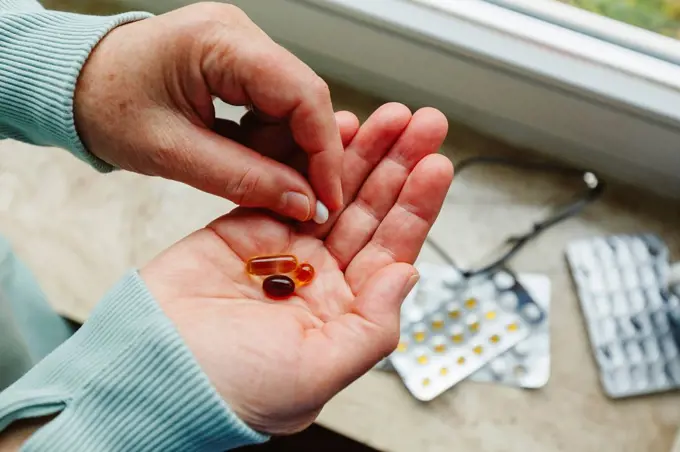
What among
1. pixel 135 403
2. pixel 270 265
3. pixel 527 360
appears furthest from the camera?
pixel 527 360

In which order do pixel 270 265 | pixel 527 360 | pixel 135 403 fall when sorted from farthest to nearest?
pixel 527 360 → pixel 270 265 → pixel 135 403

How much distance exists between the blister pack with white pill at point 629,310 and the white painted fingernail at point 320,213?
0.37 meters

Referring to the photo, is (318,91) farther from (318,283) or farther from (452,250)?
(452,250)

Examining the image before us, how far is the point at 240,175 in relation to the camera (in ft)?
2.04

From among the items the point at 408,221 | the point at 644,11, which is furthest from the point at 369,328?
the point at 644,11

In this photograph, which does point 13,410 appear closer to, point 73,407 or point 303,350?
point 73,407

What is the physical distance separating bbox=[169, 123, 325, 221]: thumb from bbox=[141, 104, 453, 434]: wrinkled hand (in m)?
0.04

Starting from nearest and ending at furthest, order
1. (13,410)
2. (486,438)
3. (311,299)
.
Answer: (13,410) → (311,299) → (486,438)

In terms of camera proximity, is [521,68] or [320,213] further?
[521,68]

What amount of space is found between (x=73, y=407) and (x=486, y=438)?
0.46 metres

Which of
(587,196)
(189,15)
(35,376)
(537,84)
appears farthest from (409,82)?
(35,376)

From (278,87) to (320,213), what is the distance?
13cm

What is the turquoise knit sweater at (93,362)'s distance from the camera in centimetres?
53

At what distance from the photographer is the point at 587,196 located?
93 centimetres
